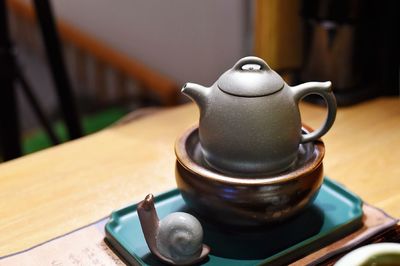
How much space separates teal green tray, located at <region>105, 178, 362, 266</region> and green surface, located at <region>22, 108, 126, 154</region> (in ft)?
3.84

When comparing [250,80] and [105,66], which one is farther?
[105,66]

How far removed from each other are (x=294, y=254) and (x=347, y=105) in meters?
0.62

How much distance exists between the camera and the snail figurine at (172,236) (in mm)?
742

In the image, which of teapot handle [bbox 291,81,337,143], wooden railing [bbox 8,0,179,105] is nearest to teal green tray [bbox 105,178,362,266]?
teapot handle [bbox 291,81,337,143]

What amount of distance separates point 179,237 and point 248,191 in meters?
0.11

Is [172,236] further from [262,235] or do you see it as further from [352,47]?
[352,47]

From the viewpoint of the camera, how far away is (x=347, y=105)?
133 cm

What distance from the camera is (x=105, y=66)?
2180 millimetres

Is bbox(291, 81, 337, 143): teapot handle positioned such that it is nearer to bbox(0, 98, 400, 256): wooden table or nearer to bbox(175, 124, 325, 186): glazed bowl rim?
bbox(175, 124, 325, 186): glazed bowl rim

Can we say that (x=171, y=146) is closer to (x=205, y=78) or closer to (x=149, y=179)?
(x=149, y=179)

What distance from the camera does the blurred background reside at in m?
1.32

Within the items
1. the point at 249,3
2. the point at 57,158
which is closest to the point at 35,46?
the point at 249,3

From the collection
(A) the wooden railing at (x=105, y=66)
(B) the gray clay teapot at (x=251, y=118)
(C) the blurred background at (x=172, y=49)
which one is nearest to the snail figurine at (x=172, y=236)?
(B) the gray clay teapot at (x=251, y=118)

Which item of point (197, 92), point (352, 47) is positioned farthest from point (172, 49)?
point (197, 92)
